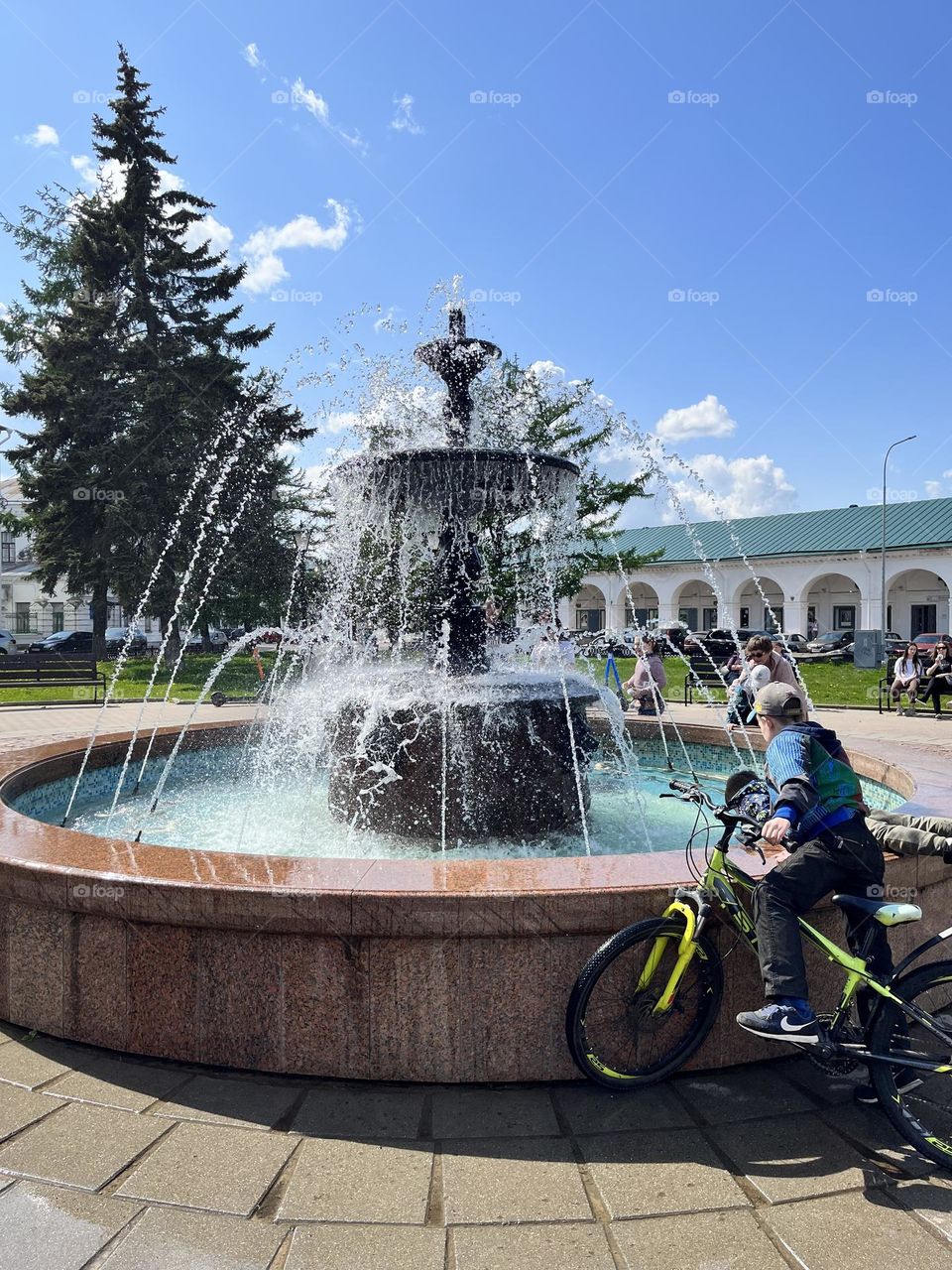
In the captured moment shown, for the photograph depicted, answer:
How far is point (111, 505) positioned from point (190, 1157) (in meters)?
30.5

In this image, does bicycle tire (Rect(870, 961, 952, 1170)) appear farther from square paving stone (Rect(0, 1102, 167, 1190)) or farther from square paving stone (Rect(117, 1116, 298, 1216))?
square paving stone (Rect(0, 1102, 167, 1190))

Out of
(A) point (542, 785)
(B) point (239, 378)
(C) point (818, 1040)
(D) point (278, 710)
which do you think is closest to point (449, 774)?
(A) point (542, 785)

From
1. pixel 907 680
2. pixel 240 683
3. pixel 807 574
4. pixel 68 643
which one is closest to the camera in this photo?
pixel 907 680

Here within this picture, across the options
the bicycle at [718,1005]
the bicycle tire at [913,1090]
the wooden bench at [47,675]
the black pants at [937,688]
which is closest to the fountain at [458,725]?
the bicycle at [718,1005]

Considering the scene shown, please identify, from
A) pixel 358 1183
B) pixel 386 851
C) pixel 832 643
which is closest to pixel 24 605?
pixel 832 643

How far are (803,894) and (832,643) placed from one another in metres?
45.6

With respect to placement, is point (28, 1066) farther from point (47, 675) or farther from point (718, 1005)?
point (47, 675)

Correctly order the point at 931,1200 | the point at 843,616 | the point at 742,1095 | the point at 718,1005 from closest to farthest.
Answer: the point at 931,1200 → the point at 742,1095 → the point at 718,1005 → the point at 843,616

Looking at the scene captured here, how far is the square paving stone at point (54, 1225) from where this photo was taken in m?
2.39

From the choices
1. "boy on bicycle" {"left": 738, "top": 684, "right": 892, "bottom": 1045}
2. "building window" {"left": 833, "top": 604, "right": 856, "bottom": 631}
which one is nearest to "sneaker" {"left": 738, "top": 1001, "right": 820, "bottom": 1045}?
"boy on bicycle" {"left": 738, "top": 684, "right": 892, "bottom": 1045}

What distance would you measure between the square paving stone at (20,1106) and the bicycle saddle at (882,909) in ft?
9.96

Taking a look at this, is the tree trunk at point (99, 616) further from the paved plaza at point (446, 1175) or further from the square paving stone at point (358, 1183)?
the square paving stone at point (358, 1183)

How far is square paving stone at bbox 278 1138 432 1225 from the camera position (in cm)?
260

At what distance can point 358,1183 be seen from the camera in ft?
9.02
